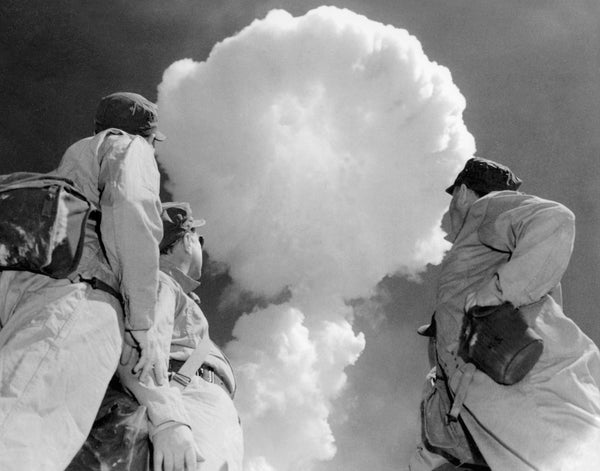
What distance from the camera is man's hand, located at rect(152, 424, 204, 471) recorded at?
3.66 meters

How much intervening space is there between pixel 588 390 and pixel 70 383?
3.36 meters

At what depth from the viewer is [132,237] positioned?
3.69 m

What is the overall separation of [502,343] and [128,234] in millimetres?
2665

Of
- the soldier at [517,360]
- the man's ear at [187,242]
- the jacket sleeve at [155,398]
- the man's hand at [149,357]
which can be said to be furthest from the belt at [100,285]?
the soldier at [517,360]

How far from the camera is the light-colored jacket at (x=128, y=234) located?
3.70 metres

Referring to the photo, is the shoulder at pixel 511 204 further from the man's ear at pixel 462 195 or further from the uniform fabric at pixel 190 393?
the uniform fabric at pixel 190 393

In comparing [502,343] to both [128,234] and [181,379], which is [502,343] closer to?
[181,379]

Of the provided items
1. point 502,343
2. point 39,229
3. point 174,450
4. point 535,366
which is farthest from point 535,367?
point 39,229

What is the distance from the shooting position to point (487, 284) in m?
4.82

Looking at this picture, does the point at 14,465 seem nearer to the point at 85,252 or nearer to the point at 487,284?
the point at 85,252

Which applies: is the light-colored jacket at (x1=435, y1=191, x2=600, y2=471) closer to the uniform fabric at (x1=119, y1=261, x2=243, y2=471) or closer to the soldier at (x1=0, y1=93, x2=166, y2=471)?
the uniform fabric at (x1=119, y1=261, x2=243, y2=471)

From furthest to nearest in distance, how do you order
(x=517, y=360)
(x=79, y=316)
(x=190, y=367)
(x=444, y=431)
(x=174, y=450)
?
(x=444, y=431) → (x=190, y=367) → (x=517, y=360) → (x=174, y=450) → (x=79, y=316)

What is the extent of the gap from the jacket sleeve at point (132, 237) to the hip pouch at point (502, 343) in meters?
2.40

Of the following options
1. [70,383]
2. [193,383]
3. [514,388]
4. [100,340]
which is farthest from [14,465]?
[514,388]
